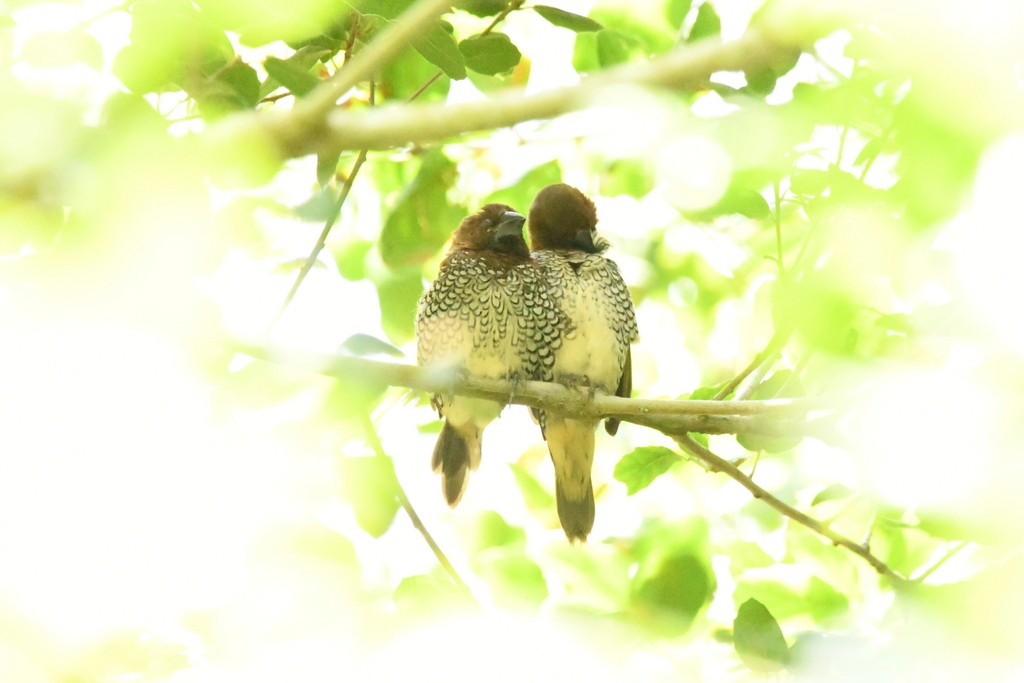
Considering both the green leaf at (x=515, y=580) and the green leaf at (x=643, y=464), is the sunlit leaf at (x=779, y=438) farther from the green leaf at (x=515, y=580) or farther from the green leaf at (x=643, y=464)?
the green leaf at (x=515, y=580)

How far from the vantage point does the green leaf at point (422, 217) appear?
3795 mm

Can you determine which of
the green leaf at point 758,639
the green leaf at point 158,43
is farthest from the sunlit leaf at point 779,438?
the green leaf at point 158,43

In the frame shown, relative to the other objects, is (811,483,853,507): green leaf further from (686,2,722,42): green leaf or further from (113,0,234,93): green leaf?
(113,0,234,93): green leaf

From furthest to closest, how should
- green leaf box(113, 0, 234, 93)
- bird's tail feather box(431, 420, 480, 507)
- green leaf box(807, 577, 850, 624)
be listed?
bird's tail feather box(431, 420, 480, 507) → green leaf box(807, 577, 850, 624) → green leaf box(113, 0, 234, 93)

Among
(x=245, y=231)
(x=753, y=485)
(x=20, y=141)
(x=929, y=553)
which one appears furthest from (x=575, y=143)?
(x=20, y=141)

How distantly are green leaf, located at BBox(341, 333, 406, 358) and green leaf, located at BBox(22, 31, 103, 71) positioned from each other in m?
0.76

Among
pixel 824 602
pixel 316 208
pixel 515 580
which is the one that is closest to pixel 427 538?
pixel 515 580

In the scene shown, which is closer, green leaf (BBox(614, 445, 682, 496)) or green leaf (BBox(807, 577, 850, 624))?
green leaf (BBox(807, 577, 850, 624))

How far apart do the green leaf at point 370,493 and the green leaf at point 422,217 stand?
5.00ft

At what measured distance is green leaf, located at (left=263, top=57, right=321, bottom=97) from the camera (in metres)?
2.09

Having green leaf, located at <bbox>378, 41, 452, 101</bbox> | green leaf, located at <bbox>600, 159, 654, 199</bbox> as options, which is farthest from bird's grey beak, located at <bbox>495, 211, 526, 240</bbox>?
green leaf, located at <bbox>378, 41, 452, 101</bbox>

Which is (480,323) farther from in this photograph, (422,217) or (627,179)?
(627,179)

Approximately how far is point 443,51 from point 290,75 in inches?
14.2

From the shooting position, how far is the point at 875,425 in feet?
5.75
